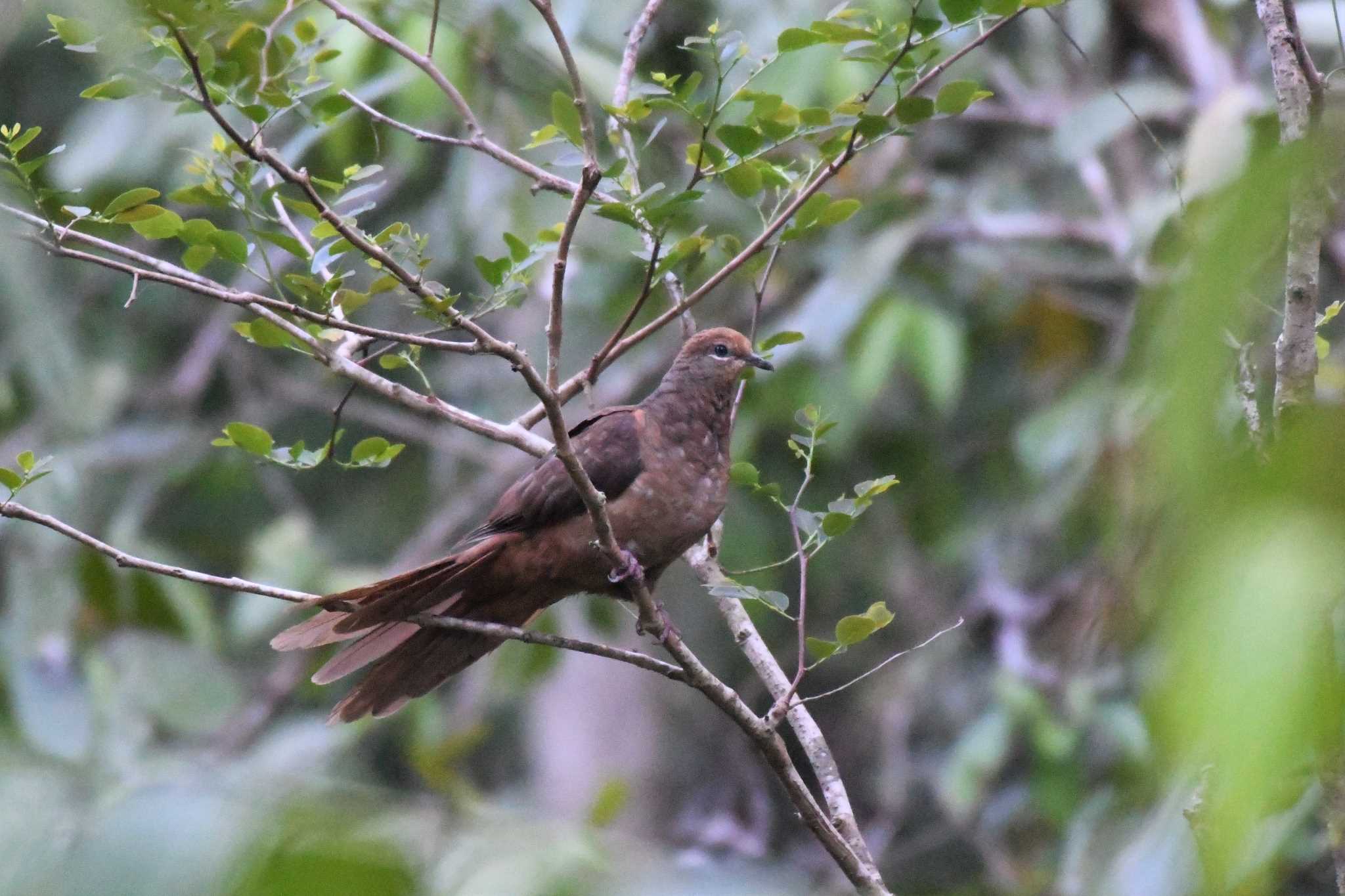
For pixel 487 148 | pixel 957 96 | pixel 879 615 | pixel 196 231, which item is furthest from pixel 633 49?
pixel 879 615

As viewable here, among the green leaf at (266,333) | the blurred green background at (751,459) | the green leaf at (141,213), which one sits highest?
the green leaf at (141,213)

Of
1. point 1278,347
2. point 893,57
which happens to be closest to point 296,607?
point 893,57

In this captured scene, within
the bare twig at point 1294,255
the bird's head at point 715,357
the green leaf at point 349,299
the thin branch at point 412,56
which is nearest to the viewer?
the bare twig at point 1294,255

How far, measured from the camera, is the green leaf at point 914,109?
2.26 meters

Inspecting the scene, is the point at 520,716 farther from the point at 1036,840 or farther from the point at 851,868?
the point at 851,868

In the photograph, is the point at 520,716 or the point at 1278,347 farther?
the point at 520,716

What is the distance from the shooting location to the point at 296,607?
2.55m

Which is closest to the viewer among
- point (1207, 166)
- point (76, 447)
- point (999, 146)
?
point (1207, 166)

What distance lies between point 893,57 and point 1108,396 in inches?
102

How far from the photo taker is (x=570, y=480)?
3098 millimetres

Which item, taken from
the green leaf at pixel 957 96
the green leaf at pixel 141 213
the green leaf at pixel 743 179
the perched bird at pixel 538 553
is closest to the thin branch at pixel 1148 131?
the green leaf at pixel 957 96

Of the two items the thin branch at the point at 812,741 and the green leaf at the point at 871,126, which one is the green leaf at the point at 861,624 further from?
the green leaf at the point at 871,126

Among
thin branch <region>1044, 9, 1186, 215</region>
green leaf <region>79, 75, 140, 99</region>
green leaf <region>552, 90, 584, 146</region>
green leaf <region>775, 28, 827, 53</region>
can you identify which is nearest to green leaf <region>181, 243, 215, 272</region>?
green leaf <region>79, 75, 140, 99</region>

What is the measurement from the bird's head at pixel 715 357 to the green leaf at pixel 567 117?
4.81 ft
